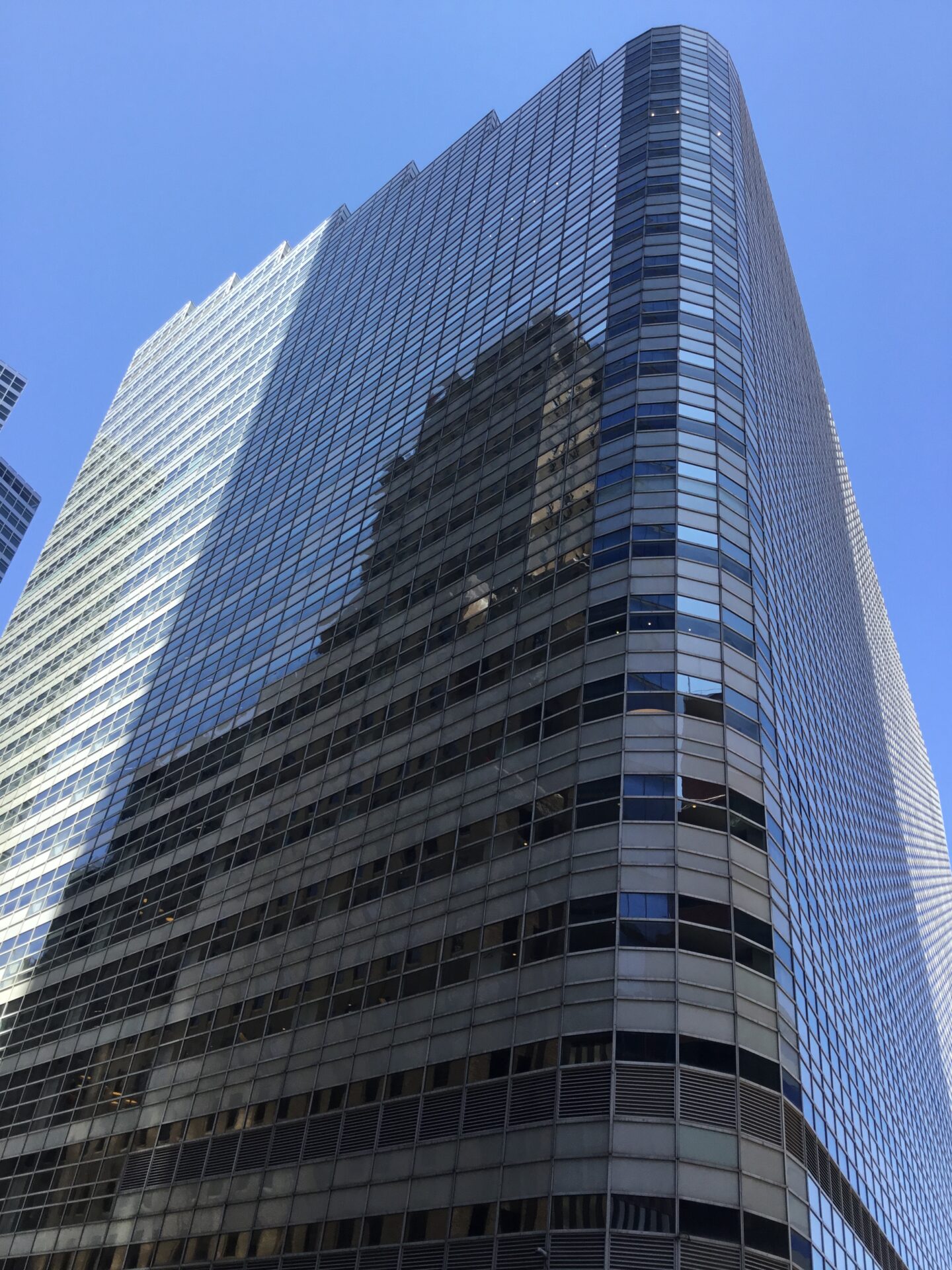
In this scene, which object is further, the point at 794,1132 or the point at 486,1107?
the point at 486,1107

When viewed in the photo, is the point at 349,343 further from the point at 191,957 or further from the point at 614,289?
the point at 191,957

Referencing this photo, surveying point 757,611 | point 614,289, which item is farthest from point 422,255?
point 757,611

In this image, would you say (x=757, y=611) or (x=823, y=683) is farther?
(x=823, y=683)

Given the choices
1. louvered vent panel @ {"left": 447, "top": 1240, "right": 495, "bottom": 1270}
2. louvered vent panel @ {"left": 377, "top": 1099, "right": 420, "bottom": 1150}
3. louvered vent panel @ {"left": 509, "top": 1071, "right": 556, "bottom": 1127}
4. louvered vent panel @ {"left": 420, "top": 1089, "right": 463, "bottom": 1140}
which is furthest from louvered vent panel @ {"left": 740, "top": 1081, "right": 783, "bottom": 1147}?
louvered vent panel @ {"left": 377, "top": 1099, "right": 420, "bottom": 1150}

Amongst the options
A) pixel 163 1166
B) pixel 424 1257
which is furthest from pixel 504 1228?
pixel 163 1166

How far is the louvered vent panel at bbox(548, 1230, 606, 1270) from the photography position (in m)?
28.4

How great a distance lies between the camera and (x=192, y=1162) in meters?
43.9

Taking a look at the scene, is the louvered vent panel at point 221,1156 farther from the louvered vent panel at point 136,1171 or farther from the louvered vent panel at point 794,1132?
the louvered vent panel at point 794,1132

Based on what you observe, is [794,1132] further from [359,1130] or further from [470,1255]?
[359,1130]

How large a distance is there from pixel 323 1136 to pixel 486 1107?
27.6 feet

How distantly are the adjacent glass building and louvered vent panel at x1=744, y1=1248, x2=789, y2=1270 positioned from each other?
4.9 inches

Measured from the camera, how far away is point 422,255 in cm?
8569

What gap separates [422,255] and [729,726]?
5779 centimetres

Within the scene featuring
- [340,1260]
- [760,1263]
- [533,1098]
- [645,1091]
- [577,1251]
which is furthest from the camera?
[340,1260]
